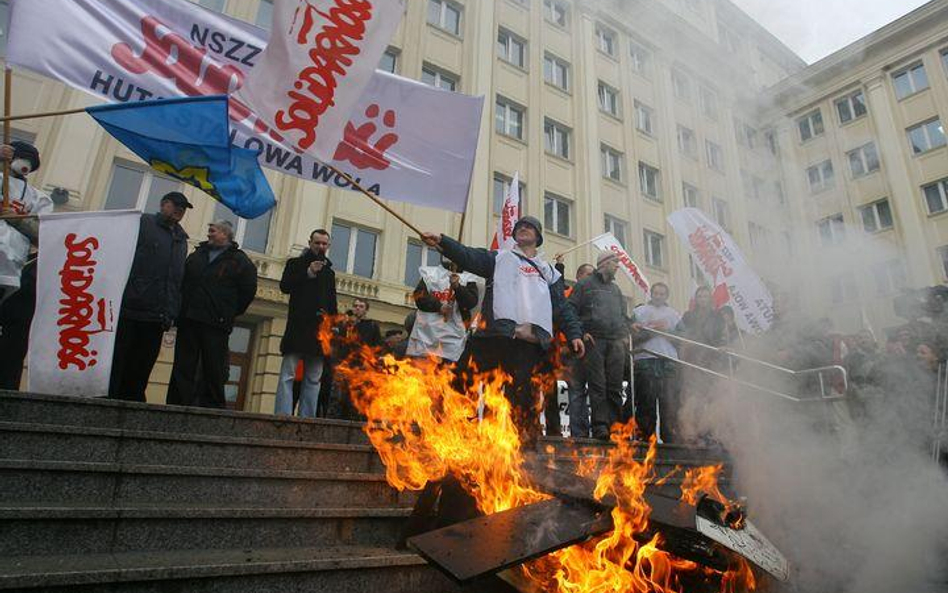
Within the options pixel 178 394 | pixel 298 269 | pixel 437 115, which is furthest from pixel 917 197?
pixel 178 394

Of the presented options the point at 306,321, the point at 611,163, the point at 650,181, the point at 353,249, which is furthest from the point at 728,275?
the point at 650,181

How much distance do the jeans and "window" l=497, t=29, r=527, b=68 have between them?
52.7 feet

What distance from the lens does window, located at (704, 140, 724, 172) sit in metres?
17.8

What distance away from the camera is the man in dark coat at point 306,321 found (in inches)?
214

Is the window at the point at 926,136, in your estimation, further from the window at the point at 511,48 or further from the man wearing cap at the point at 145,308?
the man wearing cap at the point at 145,308

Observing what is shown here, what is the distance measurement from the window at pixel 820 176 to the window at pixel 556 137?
26.0 feet

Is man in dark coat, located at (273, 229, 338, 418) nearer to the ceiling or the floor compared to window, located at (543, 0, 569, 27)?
nearer to the floor

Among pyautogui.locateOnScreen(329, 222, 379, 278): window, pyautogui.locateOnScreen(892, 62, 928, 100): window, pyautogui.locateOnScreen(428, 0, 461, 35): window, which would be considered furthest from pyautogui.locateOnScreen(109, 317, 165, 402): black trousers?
pyautogui.locateOnScreen(892, 62, 928, 100): window

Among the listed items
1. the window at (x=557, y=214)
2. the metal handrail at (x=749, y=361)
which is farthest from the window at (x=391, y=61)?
the metal handrail at (x=749, y=361)

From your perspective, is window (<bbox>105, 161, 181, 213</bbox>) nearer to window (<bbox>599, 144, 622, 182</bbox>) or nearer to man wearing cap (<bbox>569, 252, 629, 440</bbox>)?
man wearing cap (<bbox>569, 252, 629, 440</bbox>)

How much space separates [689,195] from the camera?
862 inches

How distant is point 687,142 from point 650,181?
6.64ft

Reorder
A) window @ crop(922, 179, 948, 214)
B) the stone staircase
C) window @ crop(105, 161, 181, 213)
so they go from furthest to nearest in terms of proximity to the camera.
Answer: window @ crop(922, 179, 948, 214) < window @ crop(105, 161, 181, 213) < the stone staircase

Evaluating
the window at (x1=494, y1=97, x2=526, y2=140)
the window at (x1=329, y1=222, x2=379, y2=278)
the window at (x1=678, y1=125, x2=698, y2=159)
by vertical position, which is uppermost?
the window at (x1=678, y1=125, x2=698, y2=159)
